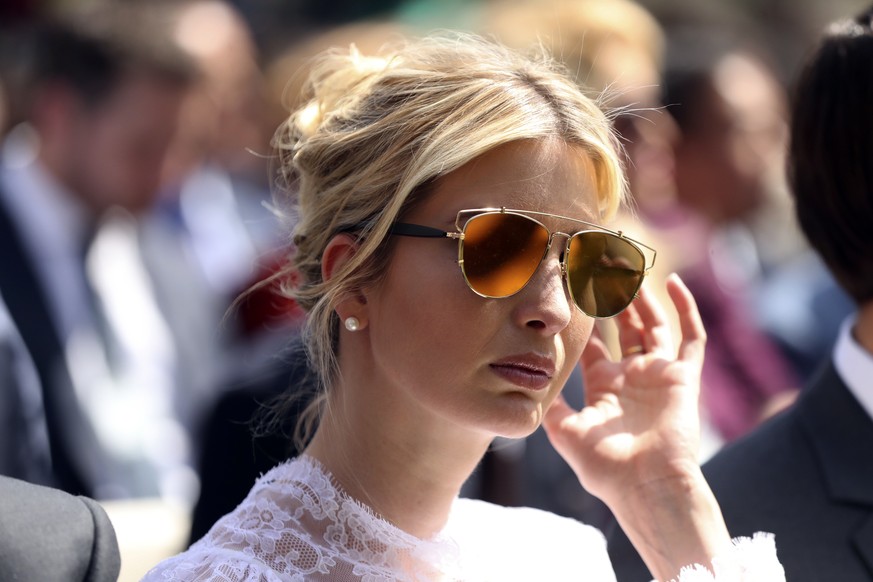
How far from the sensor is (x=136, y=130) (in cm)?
477

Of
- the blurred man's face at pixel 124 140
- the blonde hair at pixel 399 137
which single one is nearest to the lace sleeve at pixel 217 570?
the blonde hair at pixel 399 137

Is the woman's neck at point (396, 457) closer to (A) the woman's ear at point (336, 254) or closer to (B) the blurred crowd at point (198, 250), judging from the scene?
(A) the woman's ear at point (336, 254)

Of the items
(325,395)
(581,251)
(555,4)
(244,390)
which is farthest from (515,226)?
(555,4)

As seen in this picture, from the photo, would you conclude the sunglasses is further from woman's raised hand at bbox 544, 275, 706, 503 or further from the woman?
woman's raised hand at bbox 544, 275, 706, 503

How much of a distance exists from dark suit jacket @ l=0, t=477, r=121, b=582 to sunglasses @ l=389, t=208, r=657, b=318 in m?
0.74

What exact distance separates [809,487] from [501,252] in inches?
40.3

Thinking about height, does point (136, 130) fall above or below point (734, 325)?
above

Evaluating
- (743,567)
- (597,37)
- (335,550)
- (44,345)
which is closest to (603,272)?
(743,567)

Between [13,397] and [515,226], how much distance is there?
208 cm

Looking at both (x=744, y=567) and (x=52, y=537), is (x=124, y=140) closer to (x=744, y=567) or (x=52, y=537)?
(x=52, y=537)

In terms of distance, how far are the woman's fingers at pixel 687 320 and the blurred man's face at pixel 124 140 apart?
9.22ft

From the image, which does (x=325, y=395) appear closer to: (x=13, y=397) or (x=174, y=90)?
(x=13, y=397)

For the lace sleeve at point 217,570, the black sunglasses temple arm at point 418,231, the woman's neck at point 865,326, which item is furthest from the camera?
the woman's neck at point 865,326

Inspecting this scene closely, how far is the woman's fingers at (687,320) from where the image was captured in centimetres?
262
